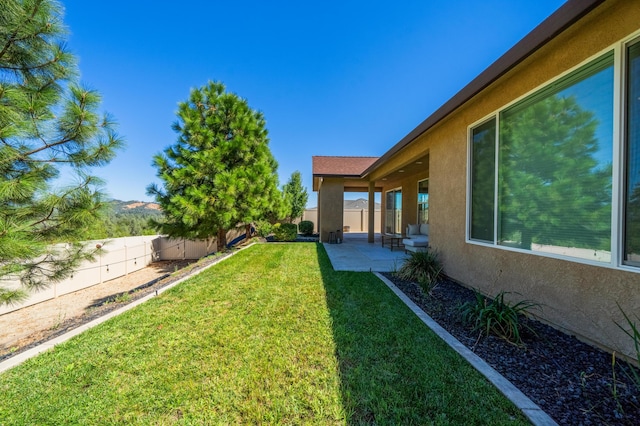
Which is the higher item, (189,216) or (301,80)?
(301,80)

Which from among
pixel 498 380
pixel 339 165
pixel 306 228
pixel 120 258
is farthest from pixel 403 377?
pixel 306 228

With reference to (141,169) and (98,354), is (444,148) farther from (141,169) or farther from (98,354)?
(141,169)

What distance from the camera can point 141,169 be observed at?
989 cm

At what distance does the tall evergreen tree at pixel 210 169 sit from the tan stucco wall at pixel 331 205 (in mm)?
3056

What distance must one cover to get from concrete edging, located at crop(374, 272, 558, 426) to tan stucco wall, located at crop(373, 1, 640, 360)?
1.40 metres

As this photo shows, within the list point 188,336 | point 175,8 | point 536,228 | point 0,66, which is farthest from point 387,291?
point 175,8

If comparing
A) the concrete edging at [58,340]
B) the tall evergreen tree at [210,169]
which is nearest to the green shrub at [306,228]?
the tall evergreen tree at [210,169]

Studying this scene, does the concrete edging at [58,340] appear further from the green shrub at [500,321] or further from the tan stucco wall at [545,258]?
the tan stucco wall at [545,258]

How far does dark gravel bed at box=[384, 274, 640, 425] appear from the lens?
193 cm

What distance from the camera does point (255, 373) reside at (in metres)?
2.47

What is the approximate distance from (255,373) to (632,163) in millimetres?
4278

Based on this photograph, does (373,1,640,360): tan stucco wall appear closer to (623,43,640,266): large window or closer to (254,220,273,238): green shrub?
(623,43,640,266): large window

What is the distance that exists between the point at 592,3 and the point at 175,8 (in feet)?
35.2

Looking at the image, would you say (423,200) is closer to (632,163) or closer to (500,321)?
(500,321)
